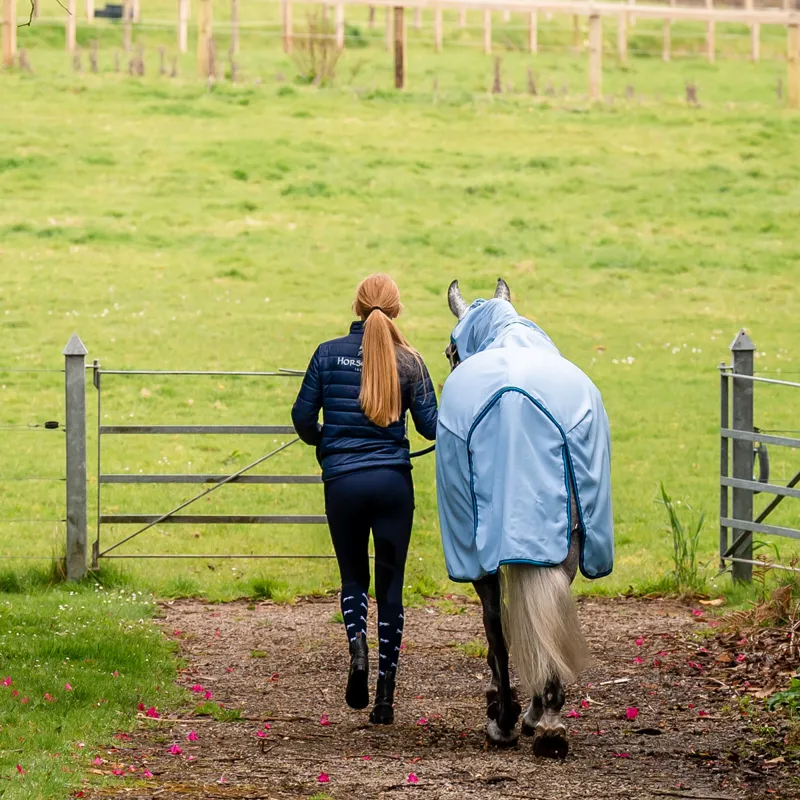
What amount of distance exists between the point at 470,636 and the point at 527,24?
114 feet

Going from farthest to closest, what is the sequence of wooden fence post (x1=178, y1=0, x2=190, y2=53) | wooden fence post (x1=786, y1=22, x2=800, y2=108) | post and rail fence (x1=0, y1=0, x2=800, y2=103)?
wooden fence post (x1=178, y1=0, x2=190, y2=53)
wooden fence post (x1=786, y1=22, x2=800, y2=108)
post and rail fence (x1=0, y1=0, x2=800, y2=103)

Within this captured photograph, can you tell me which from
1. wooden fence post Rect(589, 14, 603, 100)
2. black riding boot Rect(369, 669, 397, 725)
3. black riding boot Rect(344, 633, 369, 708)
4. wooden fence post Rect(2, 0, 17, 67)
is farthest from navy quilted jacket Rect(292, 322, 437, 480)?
wooden fence post Rect(589, 14, 603, 100)

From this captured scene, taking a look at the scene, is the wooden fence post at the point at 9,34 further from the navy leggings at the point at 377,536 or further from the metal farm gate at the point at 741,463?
the navy leggings at the point at 377,536

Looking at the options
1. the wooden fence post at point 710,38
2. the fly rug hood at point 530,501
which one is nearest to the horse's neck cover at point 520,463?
the fly rug hood at point 530,501

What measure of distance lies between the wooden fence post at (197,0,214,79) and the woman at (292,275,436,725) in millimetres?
21333

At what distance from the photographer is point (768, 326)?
18.2 meters

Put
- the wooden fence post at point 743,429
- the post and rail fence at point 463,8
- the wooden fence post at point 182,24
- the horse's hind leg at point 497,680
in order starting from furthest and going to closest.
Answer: the wooden fence post at point 182,24
the post and rail fence at point 463,8
the wooden fence post at point 743,429
the horse's hind leg at point 497,680

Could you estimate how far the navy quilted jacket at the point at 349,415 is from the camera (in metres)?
6.36

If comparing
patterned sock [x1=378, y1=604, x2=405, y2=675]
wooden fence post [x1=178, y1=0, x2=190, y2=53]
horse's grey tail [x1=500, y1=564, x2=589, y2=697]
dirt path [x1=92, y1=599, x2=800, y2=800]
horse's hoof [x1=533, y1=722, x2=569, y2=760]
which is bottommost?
dirt path [x1=92, y1=599, x2=800, y2=800]

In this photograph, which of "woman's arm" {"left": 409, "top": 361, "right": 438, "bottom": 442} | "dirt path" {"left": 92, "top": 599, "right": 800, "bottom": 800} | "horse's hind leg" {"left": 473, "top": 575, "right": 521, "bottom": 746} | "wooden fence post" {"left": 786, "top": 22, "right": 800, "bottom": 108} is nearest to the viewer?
"dirt path" {"left": 92, "top": 599, "right": 800, "bottom": 800}

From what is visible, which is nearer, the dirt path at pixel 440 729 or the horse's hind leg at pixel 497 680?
the dirt path at pixel 440 729

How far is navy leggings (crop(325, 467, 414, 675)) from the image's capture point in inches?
249

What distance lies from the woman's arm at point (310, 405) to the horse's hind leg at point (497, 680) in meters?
1.10

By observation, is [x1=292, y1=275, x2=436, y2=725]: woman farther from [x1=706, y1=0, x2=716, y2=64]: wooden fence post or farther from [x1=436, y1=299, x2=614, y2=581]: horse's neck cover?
[x1=706, y1=0, x2=716, y2=64]: wooden fence post
